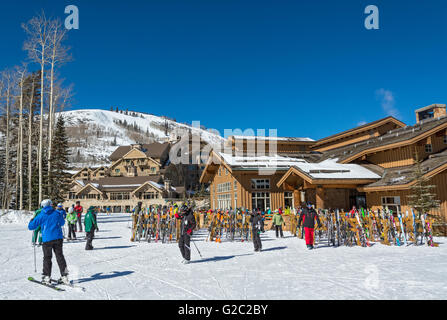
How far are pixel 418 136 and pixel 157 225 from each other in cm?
1595

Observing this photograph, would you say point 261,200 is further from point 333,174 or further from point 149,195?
point 149,195

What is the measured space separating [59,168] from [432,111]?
122ft

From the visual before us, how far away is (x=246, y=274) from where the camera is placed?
748 centimetres

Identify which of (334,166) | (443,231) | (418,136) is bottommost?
(443,231)

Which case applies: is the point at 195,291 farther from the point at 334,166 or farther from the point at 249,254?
the point at 334,166

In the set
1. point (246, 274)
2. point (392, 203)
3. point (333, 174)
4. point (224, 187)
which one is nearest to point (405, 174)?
point (392, 203)

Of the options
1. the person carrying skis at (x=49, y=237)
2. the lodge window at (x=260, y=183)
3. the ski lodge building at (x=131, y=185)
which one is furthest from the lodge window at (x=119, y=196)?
the person carrying skis at (x=49, y=237)

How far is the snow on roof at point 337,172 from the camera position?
60.2 ft

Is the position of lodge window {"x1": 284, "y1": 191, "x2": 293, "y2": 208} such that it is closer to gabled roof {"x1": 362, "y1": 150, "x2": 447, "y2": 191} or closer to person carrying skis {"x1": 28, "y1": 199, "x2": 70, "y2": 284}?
gabled roof {"x1": 362, "y1": 150, "x2": 447, "y2": 191}

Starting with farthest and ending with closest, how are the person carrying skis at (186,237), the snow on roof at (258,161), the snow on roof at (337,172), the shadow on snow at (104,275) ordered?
1. the snow on roof at (258,161)
2. the snow on roof at (337,172)
3. the person carrying skis at (186,237)
4. the shadow on snow at (104,275)

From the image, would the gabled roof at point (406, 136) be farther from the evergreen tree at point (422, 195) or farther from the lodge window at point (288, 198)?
the lodge window at point (288, 198)

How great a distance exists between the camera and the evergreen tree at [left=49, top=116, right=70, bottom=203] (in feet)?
99.9

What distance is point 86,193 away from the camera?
56062 mm
